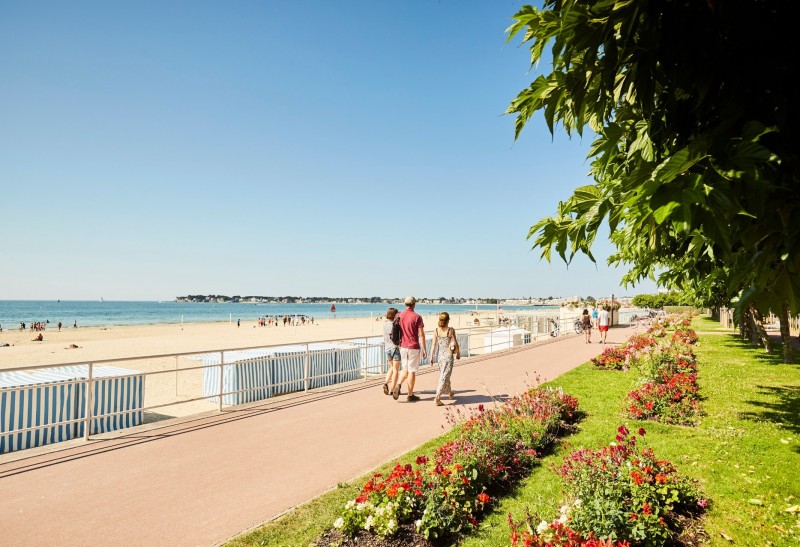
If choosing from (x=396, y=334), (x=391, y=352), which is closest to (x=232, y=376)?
(x=391, y=352)

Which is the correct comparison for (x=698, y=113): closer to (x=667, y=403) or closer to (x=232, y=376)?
(x=667, y=403)

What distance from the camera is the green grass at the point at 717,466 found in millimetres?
4357

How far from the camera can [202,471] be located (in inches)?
245

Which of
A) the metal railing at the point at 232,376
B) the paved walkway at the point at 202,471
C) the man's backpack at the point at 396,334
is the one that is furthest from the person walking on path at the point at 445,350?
the metal railing at the point at 232,376

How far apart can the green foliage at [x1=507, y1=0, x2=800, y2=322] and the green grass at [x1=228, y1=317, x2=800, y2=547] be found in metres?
3.41

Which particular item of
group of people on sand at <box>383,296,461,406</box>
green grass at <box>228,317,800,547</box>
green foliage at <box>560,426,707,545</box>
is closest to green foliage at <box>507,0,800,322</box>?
green foliage at <box>560,426,707,545</box>

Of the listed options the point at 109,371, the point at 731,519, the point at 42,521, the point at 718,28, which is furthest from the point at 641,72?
the point at 109,371

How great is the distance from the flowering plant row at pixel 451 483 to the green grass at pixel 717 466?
229mm

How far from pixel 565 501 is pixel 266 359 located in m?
8.31

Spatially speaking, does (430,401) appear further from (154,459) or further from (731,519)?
(731,519)

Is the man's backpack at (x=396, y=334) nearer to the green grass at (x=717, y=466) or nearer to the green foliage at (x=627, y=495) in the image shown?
the green grass at (x=717, y=466)

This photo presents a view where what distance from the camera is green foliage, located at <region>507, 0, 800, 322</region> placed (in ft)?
4.99

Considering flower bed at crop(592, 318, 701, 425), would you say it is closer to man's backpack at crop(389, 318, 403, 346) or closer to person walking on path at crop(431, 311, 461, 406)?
person walking on path at crop(431, 311, 461, 406)

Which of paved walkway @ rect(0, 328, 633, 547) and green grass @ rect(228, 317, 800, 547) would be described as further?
paved walkway @ rect(0, 328, 633, 547)
